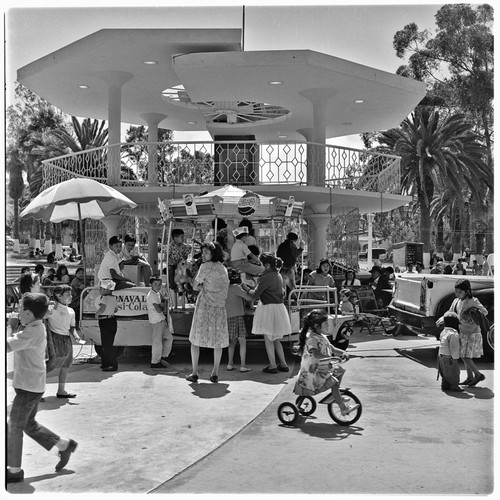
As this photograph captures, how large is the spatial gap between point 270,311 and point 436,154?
18407 mm

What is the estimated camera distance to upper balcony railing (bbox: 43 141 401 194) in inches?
642

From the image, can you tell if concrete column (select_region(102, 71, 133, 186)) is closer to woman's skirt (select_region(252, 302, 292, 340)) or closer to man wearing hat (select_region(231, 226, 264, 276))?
man wearing hat (select_region(231, 226, 264, 276))

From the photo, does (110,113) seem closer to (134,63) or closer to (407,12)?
(134,63)

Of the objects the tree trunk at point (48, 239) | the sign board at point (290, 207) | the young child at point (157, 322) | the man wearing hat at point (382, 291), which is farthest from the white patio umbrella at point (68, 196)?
the tree trunk at point (48, 239)

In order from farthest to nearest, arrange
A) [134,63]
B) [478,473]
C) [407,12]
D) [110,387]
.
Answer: [134,63], [110,387], [407,12], [478,473]

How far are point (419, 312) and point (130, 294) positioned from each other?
4442 millimetres

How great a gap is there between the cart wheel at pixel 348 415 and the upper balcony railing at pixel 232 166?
9.65 meters

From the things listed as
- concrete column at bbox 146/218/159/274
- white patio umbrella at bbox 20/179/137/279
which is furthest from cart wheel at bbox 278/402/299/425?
concrete column at bbox 146/218/159/274

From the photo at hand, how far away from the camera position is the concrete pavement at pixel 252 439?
5.09 meters

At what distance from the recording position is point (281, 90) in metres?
16.4

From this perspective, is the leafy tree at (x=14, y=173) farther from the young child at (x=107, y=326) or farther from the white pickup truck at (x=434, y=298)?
the white pickup truck at (x=434, y=298)

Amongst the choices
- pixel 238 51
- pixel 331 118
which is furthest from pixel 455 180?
pixel 238 51

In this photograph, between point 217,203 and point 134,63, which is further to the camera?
point 134,63

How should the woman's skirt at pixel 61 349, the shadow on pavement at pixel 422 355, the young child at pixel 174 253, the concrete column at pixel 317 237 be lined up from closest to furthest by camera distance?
the woman's skirt at pixel 61 349
the shadow on pavement at pixel 422 355
the young child at pixel 174 253
the concrete column at pixel 317 237
